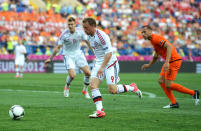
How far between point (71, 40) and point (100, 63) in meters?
4.26

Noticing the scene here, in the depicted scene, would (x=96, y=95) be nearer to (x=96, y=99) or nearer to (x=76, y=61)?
(x=96, y=99)

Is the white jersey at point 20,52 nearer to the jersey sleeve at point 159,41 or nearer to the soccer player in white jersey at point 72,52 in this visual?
the soccer player in white jersey at point 72,52

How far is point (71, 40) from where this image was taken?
13.2 meters

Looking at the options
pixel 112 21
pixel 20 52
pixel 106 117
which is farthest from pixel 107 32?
pixel 106 117

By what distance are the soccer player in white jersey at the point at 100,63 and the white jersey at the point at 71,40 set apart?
4102 millimetres

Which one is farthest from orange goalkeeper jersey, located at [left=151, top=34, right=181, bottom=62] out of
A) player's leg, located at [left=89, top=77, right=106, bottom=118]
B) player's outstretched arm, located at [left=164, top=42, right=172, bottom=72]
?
player's leg, located at [left=89, top=77, right=106, bottom=118]

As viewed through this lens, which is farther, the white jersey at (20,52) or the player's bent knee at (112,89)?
the white jersey at (20,52)

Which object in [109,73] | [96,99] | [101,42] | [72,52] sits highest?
[72,52]

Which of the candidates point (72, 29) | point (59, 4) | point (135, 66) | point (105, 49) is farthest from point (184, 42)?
point (105, 49)

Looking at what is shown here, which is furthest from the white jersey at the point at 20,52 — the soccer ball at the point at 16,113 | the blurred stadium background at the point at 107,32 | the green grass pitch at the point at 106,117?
the soccer ball at the point at 16,113

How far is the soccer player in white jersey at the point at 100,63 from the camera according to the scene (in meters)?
8.42

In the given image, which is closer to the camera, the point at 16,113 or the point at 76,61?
the point at 16,113

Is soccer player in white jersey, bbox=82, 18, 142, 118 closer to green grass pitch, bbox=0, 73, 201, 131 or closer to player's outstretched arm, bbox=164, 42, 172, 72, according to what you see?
green grass pitch, bbox=0, 73, 201, 131

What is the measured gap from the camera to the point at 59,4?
3703 cm
